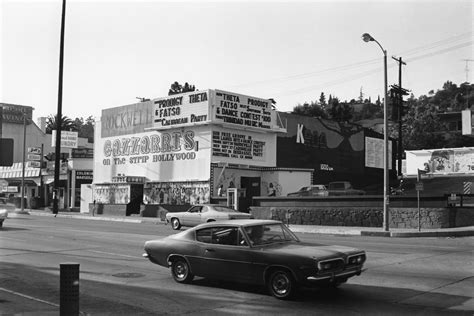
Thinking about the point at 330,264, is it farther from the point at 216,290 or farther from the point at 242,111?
the point at 242,111

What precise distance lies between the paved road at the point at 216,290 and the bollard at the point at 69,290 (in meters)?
1.72

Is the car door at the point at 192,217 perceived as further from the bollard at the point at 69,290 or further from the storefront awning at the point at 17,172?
the storefront awning at the point at 17,172

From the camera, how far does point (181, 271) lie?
409 inches

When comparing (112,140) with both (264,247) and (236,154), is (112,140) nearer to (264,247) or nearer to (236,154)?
(236,154)

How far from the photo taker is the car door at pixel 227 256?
9109 millimetres

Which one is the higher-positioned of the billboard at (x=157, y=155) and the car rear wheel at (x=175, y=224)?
the billboard at (x=157, y=155)

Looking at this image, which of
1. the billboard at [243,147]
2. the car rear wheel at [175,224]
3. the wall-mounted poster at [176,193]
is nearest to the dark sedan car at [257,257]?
the car rear wheel at [175,224]

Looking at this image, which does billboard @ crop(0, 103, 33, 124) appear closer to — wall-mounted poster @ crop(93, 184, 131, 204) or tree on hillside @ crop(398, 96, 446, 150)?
wall-mounted poster @ crop(93, 184, 131, 204)

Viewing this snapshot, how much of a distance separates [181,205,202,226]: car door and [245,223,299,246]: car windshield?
1616 centimetres

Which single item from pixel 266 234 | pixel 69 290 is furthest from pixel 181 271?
pixel 69 290

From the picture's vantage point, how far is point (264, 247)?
29.9 ft

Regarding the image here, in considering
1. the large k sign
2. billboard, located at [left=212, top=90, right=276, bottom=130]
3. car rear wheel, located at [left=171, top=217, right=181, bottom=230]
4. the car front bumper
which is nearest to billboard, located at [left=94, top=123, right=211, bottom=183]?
billboard, located at [left=212, top=90, right=276, bottom=130]

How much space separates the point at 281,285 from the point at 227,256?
115 centimetres

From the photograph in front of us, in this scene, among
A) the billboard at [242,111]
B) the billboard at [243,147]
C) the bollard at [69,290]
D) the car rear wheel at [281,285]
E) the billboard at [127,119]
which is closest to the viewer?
the bollard at [69,290]
